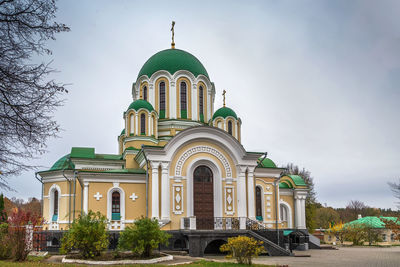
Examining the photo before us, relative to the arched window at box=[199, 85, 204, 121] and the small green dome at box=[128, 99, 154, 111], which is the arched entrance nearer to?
the small green dome at box=[128, 99, 154, 111]

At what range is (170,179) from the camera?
2130cm

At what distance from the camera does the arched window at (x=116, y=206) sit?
21531mm

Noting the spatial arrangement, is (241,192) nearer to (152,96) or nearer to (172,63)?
(152,96)

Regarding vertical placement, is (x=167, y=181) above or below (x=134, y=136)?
below

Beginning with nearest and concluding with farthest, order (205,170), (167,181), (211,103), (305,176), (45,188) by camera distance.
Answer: (167,181) → (205,170) → (45,188) → (211,103) → (305,176)

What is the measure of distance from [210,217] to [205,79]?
10.0 metres

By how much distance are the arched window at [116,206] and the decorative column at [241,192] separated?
20.5 feet

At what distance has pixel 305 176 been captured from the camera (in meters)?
45.3

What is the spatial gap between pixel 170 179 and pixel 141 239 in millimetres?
6456

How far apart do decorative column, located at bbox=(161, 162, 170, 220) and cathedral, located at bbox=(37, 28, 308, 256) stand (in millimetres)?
24

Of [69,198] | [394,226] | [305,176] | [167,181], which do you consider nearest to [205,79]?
[167,181]

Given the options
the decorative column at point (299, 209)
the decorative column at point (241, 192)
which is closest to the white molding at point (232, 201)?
the decorative column at point (241, 192)

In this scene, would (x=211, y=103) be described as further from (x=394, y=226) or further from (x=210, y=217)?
(x=394, y=226)

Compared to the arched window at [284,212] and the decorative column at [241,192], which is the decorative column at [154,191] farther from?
the arched window at [284,212]
